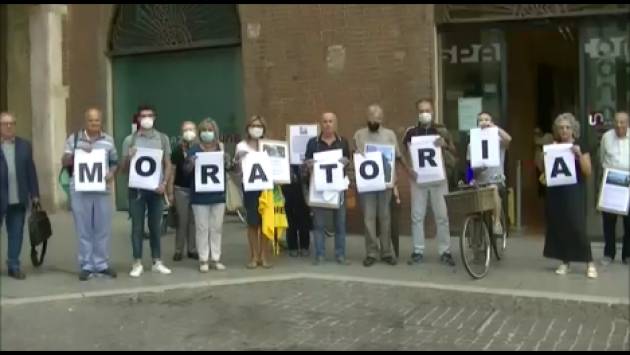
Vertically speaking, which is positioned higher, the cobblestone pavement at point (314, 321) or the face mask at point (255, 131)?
the face mask at point (255, 131)

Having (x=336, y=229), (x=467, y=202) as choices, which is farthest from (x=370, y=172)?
(x=467, y=202)

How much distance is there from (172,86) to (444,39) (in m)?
4.91

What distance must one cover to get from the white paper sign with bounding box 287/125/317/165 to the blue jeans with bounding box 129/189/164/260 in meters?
2.45

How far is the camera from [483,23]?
11.9 meters

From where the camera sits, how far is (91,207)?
906 centimetres

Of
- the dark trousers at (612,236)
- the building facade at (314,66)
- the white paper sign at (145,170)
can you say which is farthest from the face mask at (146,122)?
the dark trousers at (612,236)

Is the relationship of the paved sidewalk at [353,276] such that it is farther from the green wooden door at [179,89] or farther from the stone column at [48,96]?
the stone column at [48,96]

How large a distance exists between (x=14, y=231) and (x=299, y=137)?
420 cm

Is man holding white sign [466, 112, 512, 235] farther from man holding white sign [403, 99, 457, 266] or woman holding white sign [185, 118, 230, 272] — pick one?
woman holding white sign [185, 118, 230, 272]

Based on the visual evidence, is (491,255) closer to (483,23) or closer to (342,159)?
(342,159)

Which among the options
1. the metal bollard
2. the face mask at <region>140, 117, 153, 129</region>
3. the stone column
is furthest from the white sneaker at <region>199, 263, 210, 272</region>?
the stone column

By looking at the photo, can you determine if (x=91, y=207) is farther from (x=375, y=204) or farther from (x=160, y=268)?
(x=375, y=204)

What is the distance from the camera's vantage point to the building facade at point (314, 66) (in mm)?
11641

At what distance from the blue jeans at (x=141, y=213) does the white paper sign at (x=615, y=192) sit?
4944mm
